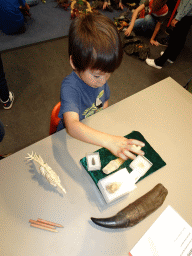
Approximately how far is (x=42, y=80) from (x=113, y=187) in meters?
1.83

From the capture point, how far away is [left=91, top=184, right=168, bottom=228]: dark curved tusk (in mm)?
720

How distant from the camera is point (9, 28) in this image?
2.40m

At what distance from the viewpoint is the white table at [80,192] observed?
69cm

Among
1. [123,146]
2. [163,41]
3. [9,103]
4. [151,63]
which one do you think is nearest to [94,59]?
[123,146]

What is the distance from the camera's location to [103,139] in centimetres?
77

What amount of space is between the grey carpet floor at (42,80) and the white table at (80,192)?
91cm

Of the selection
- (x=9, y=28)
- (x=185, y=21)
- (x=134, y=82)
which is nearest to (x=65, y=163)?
(x=134, y=82)

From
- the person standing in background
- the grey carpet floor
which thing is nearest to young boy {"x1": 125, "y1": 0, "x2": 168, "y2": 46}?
the grey carpet floor

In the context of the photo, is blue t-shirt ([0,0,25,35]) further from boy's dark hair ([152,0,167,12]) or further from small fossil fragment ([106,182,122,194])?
small fossil fragment ([106,182,122,194])

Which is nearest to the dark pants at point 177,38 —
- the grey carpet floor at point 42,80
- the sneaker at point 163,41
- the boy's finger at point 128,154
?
the grey carpet floor at point 42,80

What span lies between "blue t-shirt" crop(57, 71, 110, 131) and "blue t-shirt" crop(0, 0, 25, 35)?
2.02 meters

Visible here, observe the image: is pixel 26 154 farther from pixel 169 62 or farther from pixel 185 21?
pixel 169 62

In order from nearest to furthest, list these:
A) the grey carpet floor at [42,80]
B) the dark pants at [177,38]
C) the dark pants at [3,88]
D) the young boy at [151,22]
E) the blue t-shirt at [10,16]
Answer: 1. the dark pants at [3,88]
2. the grey carpet floor at [42,80]
3. the dark pants at [177,38]
4. the blue t-shirt at [10,16]
5. the young boy at [151,22]

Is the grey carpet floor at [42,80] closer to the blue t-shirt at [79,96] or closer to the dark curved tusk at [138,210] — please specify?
the blue t-shirt at [79,96]
